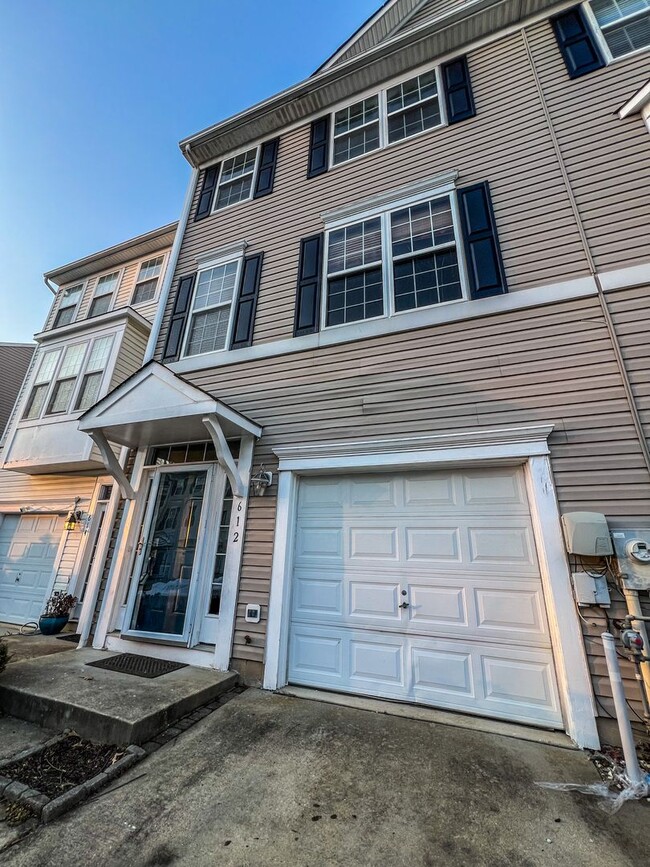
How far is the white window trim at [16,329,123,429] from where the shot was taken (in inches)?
289

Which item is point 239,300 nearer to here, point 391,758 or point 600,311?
point 600,311

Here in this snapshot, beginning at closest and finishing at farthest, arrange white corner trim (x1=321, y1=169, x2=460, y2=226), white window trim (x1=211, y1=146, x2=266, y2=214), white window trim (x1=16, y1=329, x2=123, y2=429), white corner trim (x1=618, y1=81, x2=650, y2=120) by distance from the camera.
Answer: white corner trim (x1=618, y1=81, x2=650, y2=120) < white corner trim (x1=321, y1=169, x2=460, y2=226) < white window trim (x1=211, y1=146, x2=266, y2=214) < white window trim (x1=16, y1=329, x2=123, y2=429)

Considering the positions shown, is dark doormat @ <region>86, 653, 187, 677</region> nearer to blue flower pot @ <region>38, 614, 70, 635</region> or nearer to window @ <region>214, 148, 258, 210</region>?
blue flower pot @ <region>38, 614, 70, 635</region>

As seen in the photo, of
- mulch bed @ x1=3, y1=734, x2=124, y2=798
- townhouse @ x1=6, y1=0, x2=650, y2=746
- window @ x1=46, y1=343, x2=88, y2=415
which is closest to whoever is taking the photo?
mulch bed @ x1=3, y1=734, x2=124, y2=798

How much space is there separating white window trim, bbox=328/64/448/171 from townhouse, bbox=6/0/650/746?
0.11 ft

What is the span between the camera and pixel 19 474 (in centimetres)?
845

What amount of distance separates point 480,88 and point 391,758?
7.81 m

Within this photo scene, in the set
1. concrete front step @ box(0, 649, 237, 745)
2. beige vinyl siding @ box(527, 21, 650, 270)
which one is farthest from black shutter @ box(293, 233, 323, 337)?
concrete front step @ box(0, 649, 237, 745)

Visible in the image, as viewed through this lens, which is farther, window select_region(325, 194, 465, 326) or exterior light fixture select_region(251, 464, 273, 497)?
window select_region(325, 194, 465, 326)

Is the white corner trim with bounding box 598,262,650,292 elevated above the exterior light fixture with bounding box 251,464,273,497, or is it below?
above

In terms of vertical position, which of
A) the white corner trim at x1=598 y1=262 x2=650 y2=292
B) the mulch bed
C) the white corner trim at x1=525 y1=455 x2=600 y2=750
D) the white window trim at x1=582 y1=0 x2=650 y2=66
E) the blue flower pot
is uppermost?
the white window trim at x1=582 y1=0 x2=650 y2=66

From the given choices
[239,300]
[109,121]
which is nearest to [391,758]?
[239,300]

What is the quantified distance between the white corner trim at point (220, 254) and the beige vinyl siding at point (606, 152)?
4.52m

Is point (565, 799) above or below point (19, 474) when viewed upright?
below
